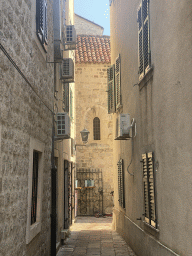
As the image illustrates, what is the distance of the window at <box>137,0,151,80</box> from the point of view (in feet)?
21.5

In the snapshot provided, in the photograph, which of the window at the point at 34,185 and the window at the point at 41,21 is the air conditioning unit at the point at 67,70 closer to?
the window at the point at 41,21

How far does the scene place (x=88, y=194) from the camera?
18.2 metres

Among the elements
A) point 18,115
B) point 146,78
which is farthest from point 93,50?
point 18,115

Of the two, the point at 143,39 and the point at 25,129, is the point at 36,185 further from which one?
the point at 143,39

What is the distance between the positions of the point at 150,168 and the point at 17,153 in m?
2.96

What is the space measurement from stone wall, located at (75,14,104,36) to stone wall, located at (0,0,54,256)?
1962cm

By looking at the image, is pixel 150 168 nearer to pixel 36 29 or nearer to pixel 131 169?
pixel 131 169

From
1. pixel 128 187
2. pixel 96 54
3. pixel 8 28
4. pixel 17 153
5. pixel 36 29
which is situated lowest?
pixel 128 187

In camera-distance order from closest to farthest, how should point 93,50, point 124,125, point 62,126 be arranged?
point 124,125 < point 62,126 < point 93,50

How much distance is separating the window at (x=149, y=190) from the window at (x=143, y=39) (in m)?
1.82

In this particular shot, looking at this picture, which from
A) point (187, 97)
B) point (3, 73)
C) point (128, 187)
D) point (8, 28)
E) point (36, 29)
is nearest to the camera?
point (3, 73)

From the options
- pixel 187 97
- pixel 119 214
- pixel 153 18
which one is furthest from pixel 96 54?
pixel 187 97

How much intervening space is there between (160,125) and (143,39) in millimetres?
2255

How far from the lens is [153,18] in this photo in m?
6.04
